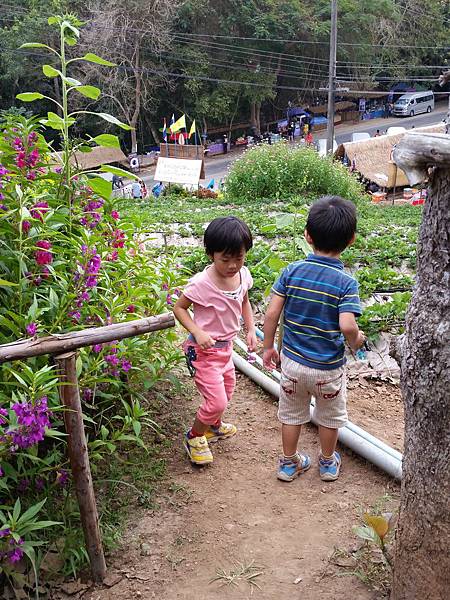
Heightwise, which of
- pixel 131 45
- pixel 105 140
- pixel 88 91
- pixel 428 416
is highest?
pixel 88 91

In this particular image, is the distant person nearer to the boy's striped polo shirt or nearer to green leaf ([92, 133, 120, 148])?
green leaf ([92, 133, 120, 148])

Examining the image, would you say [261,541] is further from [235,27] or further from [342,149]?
[235,27]

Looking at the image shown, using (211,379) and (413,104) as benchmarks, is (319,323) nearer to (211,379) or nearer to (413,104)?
(211,379)

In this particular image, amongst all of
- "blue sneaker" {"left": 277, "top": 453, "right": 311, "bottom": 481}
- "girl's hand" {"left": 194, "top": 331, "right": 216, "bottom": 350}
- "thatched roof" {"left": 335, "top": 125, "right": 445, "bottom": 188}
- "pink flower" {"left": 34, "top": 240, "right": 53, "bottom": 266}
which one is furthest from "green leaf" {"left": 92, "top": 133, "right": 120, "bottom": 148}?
"thatched roof" {"left": 335, "top": 125, "right": 445, "bottom": 188}

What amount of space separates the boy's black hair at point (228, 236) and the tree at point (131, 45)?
23.4 meters

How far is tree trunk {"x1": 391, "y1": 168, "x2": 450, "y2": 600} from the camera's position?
177cm

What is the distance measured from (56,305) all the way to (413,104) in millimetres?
37477

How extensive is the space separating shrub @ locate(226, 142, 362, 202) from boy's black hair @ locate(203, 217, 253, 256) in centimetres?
1087

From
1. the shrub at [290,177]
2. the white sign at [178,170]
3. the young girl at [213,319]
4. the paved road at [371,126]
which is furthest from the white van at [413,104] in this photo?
the young girl at [213,319]

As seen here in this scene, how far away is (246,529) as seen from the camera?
2707mm

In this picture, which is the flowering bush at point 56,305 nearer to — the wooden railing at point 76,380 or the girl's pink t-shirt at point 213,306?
the wooden railing at point 76,380

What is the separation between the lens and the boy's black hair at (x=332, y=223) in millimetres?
2625

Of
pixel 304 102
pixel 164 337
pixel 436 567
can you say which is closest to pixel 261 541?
pixel 436 567

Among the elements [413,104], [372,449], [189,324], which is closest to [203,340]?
[189,324]
